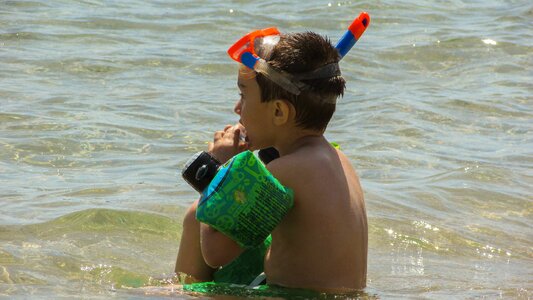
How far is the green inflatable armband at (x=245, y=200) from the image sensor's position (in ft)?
11.2

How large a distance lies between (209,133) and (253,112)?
376cm

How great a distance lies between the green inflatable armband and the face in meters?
0.33

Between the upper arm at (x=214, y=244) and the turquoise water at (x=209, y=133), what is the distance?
1.42 feet

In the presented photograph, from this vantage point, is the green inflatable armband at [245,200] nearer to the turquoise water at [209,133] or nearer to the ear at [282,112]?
the ear at [282,112]

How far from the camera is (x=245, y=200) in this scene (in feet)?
11.3

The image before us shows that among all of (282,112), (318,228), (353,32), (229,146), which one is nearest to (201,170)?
(229,146)

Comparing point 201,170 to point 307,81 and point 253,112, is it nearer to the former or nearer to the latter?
point 253,112

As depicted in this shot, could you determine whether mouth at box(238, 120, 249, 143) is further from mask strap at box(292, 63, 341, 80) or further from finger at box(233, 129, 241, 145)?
mask strap at box(292, 63, 341, 80)

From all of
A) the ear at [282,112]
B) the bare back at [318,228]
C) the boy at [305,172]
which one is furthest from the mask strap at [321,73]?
the bare back at [318,228]

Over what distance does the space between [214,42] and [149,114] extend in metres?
3.32

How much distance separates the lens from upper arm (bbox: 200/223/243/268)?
3645 millimetres

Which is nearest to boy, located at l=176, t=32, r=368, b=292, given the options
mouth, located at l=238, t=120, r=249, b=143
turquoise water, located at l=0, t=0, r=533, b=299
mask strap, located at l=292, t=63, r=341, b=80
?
mask strap, located at l=292, t=63, r=341, b=80

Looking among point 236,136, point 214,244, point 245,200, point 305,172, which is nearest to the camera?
point 245,200

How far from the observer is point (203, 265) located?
4.05m
